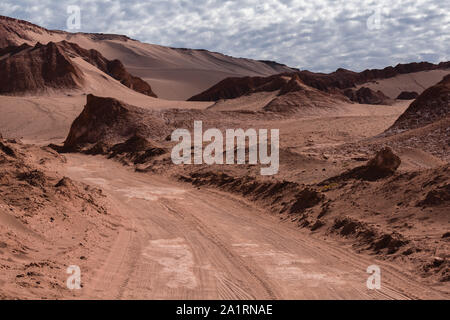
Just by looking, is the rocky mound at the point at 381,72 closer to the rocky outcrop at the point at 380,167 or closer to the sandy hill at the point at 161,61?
the sandy hill at the point at 161,61

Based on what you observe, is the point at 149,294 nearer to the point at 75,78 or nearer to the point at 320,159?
the point at 320,159

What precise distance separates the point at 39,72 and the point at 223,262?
194 feet

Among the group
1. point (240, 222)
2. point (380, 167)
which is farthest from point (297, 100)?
point (240, 222)

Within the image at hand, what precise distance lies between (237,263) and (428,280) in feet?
9.43

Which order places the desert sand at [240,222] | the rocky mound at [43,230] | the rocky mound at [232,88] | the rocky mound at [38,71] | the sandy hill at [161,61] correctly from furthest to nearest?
the sandy hill at [161,61] → the rocky mound at [232,88] → the rocky mound at [38,71] → the desert sand at [240,222] → the rocky mound at [43,230]

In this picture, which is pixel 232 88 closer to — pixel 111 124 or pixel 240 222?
pixel 111 124

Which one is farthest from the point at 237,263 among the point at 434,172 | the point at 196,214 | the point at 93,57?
the point at 93,57

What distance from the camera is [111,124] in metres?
29.4

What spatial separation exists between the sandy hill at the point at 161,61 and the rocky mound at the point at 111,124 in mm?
67800

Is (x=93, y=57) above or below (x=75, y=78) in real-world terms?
above

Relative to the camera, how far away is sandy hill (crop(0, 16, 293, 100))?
105 meters

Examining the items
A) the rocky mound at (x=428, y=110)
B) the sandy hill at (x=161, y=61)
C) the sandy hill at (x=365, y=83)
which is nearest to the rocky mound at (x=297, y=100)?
the sandy hill at (x=365, y=83)

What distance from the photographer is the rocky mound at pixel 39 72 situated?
59125mm
